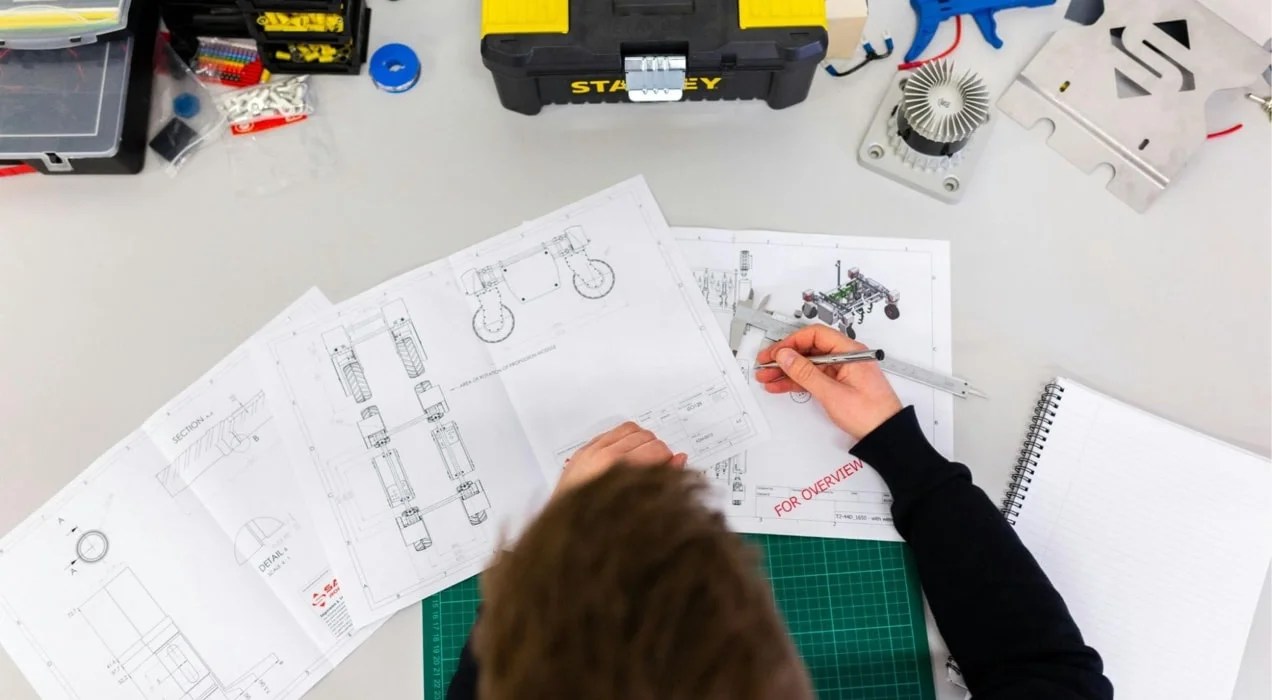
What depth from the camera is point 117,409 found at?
31.8 inches

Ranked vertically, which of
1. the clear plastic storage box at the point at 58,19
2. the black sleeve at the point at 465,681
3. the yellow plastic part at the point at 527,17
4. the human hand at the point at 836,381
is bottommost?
the black sleeve at the point at 465,681

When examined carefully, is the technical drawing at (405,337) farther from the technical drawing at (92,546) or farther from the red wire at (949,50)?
the red wire at (949,50)

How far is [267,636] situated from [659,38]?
2.09 feet

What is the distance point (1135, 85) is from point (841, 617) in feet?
2.03

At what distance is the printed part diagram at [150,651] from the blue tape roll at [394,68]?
525mm

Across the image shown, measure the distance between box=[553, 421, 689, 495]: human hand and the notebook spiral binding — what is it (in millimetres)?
299

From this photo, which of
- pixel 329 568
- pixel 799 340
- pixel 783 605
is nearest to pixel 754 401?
pixel 799 340

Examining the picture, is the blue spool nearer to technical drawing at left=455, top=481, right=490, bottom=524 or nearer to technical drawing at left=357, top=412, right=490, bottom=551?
technical drawing at left=357, top=412, right=490, bottom=551

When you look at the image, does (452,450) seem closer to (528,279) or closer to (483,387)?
(483,387)

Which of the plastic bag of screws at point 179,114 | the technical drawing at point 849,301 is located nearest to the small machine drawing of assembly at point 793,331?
the technical drawing at point 849,301

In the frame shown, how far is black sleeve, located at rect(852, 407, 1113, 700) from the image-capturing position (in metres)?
0.70

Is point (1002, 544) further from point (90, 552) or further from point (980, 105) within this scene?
point (90, 552)

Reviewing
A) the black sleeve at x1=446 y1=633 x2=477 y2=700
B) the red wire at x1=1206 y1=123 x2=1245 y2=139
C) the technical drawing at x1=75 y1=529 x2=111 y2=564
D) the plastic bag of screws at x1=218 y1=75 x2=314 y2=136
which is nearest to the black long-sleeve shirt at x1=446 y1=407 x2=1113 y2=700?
the black sleeve at x1=446 y1=633 x2=477 y2=700

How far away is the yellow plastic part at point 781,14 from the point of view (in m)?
0.78
